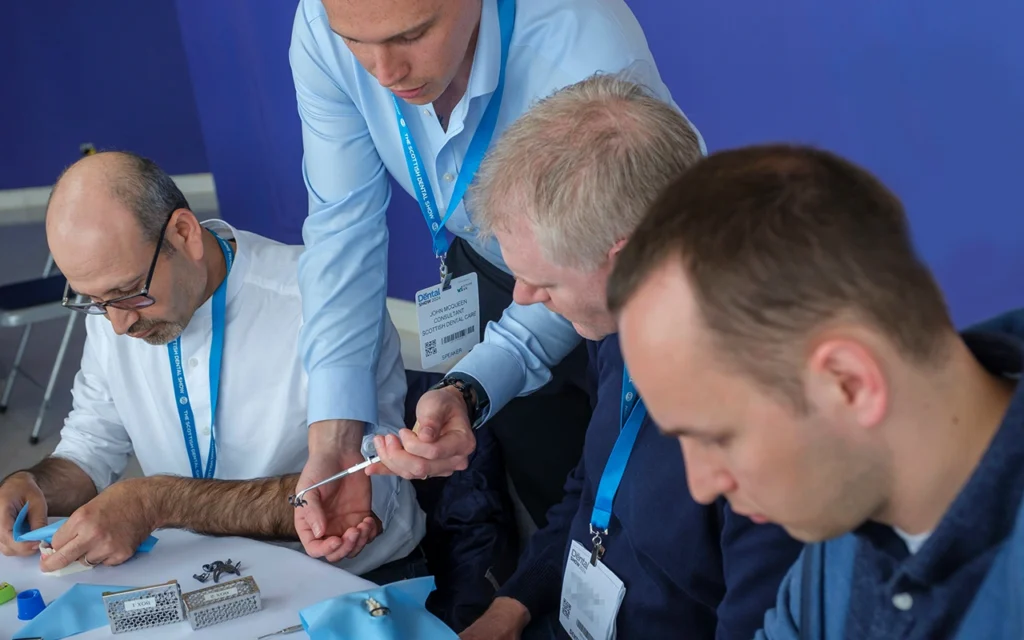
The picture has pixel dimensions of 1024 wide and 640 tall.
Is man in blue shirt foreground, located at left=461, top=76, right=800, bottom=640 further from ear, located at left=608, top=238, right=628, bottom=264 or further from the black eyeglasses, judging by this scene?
the black eyeglasses

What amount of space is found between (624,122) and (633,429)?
1.66ft

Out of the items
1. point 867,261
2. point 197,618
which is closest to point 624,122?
point 867,261

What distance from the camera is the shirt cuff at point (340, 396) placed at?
2.21m

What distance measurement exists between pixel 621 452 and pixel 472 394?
1.63ft

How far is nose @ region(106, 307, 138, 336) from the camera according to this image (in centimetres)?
233

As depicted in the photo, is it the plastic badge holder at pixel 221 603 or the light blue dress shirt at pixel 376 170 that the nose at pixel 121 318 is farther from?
the plastic badge holder at pixel 221 603

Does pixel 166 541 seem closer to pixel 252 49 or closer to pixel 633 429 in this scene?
pixel 633 429

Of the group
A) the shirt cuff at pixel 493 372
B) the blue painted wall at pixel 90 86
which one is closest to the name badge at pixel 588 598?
the shirt cuff at pixel 493 372

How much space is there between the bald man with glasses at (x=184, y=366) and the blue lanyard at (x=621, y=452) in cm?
68

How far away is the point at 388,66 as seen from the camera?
181 cm

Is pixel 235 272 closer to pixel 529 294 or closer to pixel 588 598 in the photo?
pixel 529 294

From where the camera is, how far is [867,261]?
0.86m

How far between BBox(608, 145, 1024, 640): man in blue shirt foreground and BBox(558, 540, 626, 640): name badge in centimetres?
72

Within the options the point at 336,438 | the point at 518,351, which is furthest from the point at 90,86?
the point at 518,351
